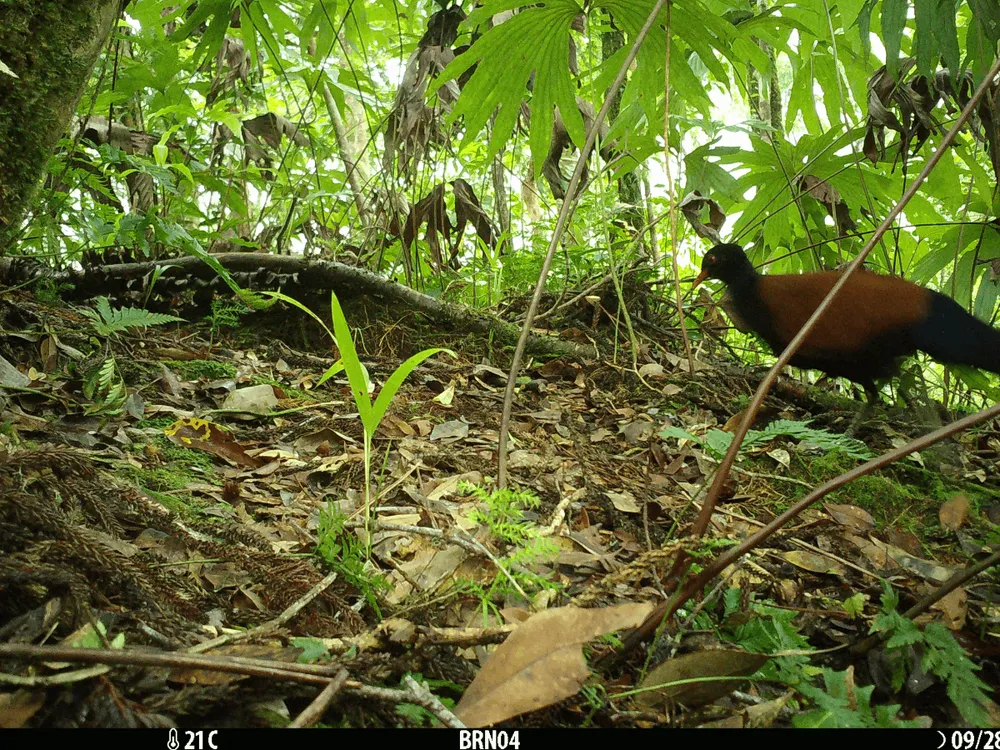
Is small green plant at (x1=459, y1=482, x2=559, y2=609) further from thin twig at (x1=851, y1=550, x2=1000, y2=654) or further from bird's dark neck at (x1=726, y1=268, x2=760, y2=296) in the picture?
bird's dark neck at (x1=726, y1=268, x2=760, y2=296)

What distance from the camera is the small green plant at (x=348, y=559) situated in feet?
3.01

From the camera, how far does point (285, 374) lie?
2.10 metres

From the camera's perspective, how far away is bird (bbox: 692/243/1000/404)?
6.77ft

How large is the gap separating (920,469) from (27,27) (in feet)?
7.85

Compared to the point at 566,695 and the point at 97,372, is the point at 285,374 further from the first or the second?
the point at 566,695

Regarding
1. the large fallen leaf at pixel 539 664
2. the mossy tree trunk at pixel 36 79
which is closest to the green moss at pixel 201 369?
the mossy tree trunk at pixel 36 79

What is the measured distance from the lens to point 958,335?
6.79ft

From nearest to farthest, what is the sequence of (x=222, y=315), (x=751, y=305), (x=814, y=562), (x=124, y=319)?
1. (x=814, y=562)
2. (x=124, y=319)
3. (x=222, y=315)
4. (x=751, y=305)

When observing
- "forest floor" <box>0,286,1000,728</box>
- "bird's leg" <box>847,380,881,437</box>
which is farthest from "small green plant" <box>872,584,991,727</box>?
"bird's leg" <box>847,380,881,437</box>

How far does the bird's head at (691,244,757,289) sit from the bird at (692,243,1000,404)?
0.14 m

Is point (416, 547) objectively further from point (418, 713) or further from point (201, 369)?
point (201, 369)

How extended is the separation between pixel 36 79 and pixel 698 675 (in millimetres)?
1649

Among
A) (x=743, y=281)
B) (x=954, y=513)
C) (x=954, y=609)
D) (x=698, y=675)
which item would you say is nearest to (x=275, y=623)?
(x=698, y=675)

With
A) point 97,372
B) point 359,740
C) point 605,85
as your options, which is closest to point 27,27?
point 97,372
